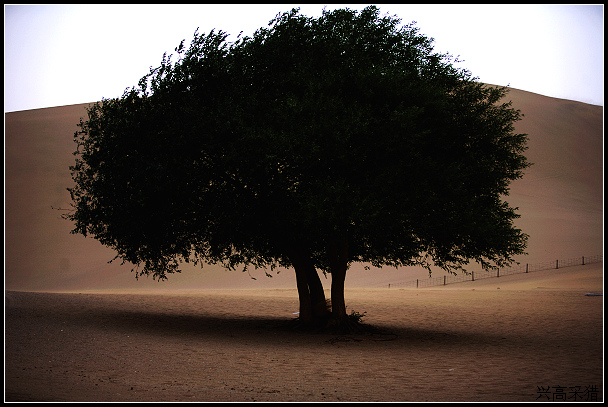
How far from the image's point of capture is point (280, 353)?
1330 cm

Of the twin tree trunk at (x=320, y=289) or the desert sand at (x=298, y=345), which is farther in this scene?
the twin tree trunk at (x=320, y=289)

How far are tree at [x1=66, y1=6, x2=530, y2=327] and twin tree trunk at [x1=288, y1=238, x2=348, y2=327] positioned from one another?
72mm

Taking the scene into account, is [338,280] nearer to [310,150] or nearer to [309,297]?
[309,297]

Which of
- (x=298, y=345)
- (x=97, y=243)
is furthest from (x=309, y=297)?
(x=97, y=243)

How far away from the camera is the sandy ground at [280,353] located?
9008 mm

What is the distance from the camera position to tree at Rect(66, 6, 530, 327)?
14.5 m

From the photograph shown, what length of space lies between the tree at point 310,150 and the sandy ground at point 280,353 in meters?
2.67

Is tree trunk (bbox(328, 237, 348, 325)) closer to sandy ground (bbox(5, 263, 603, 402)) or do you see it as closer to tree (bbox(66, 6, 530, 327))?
tree (bbox(66, 6, 530, 327))

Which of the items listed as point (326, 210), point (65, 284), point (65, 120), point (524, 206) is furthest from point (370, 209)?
point (65, 120)

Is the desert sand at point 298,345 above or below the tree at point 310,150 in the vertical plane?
below

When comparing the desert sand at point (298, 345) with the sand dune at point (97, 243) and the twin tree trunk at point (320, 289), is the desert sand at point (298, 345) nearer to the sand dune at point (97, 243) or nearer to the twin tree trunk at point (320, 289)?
the sand dune at point (97, 243)

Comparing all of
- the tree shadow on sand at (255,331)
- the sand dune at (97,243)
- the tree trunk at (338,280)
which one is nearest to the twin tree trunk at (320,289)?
the tree trunk at (338,280)

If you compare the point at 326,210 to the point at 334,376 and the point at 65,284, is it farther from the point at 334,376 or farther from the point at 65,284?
the point at 65,284

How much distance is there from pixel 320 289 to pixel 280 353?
4.76 m
